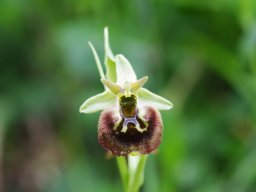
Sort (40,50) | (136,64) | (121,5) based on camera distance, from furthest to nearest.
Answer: (40,50) → (121,5) → (136,64)

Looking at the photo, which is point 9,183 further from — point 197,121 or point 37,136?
point 197,121

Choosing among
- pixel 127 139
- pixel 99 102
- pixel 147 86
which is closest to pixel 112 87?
pixel 99 102

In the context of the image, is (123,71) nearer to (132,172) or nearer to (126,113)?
(126,113)

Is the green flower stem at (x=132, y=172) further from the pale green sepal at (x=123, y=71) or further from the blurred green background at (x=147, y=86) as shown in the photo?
the blurred green background at (x=147, y=86)

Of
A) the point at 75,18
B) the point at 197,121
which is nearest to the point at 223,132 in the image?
the point at 197,121

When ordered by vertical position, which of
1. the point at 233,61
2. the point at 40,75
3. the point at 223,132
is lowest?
the point at 223,132

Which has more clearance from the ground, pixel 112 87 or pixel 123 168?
pixel 112 87

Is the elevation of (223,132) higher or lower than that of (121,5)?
lower

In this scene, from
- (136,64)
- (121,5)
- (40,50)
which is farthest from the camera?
(40,50)
